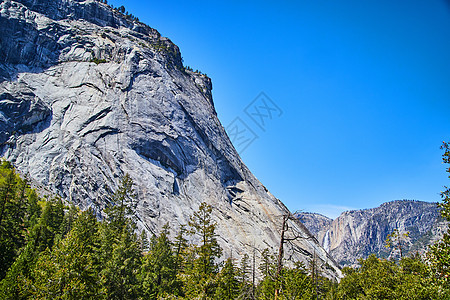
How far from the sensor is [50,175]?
228 feet

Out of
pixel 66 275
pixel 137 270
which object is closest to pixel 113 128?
pixel 137 270

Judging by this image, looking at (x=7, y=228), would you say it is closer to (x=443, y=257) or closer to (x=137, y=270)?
(x=137, y=270)

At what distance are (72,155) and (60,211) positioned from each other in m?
24.1

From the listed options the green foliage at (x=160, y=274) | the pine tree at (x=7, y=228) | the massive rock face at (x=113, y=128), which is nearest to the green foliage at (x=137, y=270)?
the green foliage at (x=160, y=274)

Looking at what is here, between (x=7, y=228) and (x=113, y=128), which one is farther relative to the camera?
(x=113, y=128)

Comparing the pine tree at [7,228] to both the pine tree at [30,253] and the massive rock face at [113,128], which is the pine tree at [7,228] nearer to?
the pine tree at [30,253]

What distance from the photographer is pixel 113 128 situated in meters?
77.7

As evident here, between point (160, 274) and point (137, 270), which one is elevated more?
point (137, 270)

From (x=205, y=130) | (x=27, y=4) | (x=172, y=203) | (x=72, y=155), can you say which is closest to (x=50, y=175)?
(x=72, y=155)

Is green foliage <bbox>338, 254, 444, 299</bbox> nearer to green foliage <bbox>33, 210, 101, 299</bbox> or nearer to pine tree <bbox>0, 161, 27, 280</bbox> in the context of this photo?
green foliage <bbox>33, 210, 101, 299</bbox>

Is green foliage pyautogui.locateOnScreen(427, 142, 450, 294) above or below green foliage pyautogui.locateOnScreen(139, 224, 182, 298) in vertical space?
above

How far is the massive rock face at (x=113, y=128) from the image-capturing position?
7075 centimetres

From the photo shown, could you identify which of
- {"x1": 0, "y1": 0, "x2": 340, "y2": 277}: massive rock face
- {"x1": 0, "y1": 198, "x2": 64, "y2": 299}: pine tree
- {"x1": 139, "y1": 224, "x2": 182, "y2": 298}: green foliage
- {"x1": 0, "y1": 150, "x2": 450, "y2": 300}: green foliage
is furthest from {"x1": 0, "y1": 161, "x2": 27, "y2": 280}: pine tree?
{"x1": 0, "y1": 0, "x2": 340, "y2": 277}: massive rock face

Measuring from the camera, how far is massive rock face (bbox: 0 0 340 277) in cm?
7075
